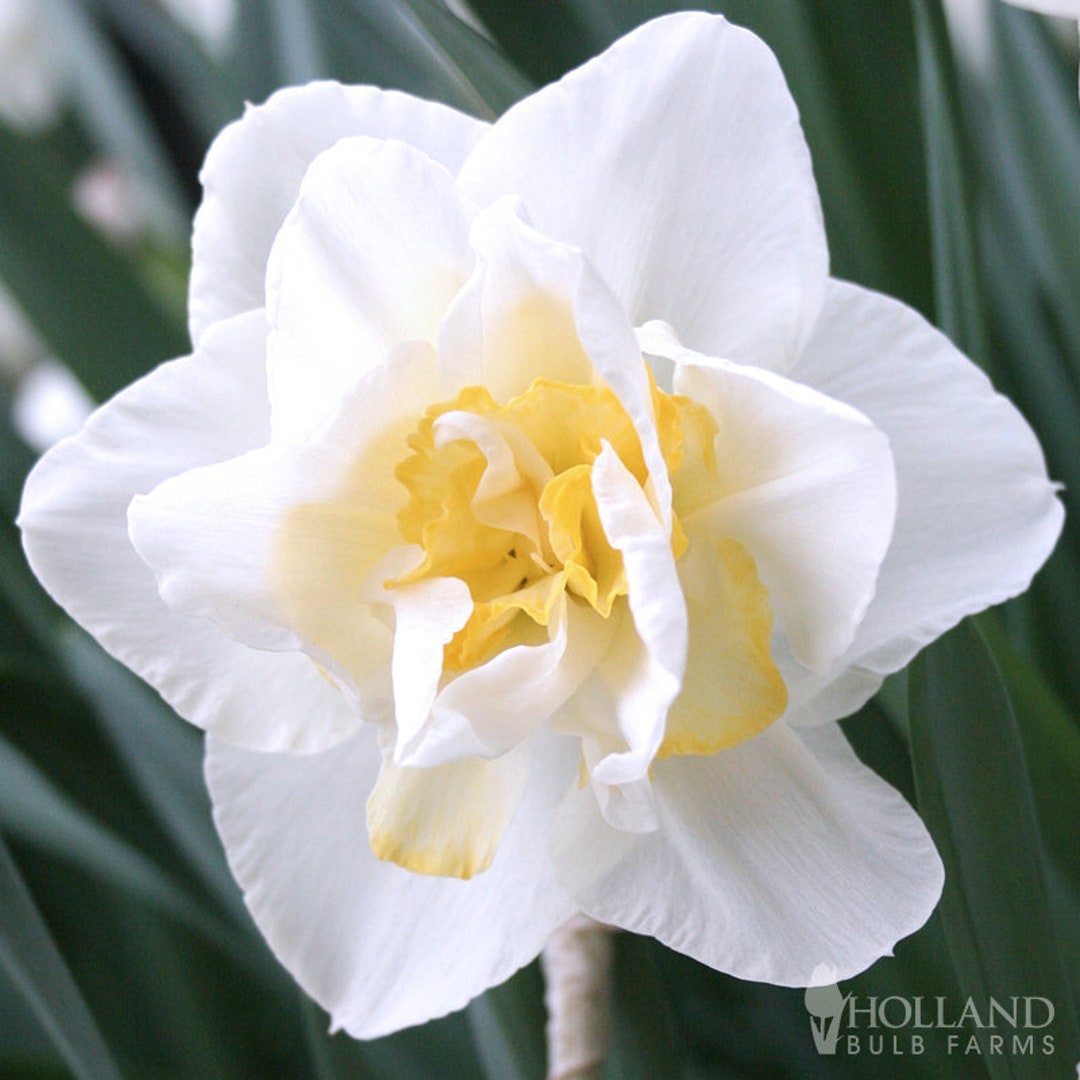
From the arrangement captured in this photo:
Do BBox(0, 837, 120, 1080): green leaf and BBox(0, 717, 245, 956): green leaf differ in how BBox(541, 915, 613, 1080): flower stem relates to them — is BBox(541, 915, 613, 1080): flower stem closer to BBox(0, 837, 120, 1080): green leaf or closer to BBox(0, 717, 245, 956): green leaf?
BBox(0, 837, 120, 1080): green leaf

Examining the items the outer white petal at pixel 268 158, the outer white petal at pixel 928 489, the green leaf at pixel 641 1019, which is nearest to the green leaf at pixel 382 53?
the outer white petal at pixel 268 158

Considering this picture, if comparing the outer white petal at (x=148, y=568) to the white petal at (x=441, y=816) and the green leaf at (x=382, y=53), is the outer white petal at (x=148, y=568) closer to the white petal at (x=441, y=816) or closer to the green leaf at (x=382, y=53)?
the white petal at (x=441, y=816)

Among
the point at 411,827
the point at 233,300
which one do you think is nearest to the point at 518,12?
the point at 233,300

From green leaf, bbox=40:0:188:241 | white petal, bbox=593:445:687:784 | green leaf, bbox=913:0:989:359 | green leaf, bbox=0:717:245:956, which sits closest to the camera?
white petal, bbox=593:445:687:784

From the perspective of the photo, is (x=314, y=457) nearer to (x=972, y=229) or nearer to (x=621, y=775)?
(x=621, y=775)

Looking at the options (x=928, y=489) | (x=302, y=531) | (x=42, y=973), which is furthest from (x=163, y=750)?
(x=928, y=489)

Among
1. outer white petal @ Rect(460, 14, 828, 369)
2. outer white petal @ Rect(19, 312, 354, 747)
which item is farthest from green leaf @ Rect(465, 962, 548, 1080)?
outer white petal @ Rect(460, 14, 828, 369)
